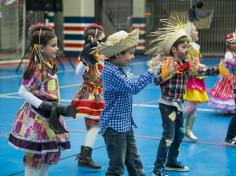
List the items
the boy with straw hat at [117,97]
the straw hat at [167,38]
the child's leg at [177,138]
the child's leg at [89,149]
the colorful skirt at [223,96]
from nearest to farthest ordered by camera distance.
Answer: the boy with straw hat at [117,97] < the straw hat at [167,38] < the child's leg at [177,138] < the child's leg at [89,149] < the colorful skirt at [223,96]

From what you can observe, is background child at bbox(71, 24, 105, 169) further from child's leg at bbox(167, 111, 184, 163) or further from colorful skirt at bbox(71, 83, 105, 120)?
child's leg at bbox(167, 111, 184, 163)

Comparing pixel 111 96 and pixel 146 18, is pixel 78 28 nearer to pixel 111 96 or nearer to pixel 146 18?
pixel 146 18

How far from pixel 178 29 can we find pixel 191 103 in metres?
2.10

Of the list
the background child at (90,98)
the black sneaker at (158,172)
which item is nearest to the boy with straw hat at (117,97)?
the black sneaker at (158,172)

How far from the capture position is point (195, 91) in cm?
745

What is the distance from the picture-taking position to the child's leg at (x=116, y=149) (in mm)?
4387

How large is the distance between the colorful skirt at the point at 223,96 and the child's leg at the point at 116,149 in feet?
17.2

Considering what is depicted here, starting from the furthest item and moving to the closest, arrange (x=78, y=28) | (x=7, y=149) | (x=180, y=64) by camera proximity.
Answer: (x=78, y=28) → (x=7, y=149) → (x=180, y=64)

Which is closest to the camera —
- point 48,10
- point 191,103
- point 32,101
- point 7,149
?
point 32,101

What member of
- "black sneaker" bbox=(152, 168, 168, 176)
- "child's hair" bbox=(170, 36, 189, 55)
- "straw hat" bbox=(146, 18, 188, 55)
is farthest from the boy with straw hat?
"black sneaker" bbox=(152, 168, 168, 176)

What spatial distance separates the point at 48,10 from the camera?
19.0 meters

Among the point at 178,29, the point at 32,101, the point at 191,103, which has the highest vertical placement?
the point at 178,29

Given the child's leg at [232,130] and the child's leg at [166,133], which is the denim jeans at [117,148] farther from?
the child's leg at [232,130]

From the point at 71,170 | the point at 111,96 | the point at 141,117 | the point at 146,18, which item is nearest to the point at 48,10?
the point at 146,18
